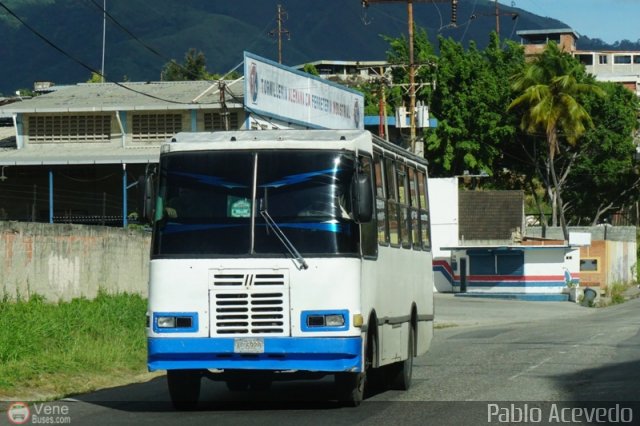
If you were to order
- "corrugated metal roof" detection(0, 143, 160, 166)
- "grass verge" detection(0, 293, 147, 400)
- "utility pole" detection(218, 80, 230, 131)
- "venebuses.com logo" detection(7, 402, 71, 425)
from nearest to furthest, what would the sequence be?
1. "venebuses.com logo" detection(7, 402, 71, 425)
2. "grass verge" detection(0, 293, 147, 400)
3. "utility pole" detection(218, 80, 230, 131)
4. "corrugated metal roof" detection(0, 143, 160, 166)

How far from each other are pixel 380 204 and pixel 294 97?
31875 mm

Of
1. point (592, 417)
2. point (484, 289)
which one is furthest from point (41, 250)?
point (484, 289)

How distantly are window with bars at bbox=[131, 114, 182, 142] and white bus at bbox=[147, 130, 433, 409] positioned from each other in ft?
104

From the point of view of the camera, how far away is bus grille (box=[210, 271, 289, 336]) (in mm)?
14328

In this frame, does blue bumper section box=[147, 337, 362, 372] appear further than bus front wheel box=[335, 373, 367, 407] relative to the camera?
No

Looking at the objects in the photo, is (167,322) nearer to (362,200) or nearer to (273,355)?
(273,355)

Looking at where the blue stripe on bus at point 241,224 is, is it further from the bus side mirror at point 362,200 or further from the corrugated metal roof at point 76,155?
the corrugated metal roof at point 76,155

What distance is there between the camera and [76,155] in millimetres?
43688

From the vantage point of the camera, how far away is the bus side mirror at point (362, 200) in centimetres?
1446

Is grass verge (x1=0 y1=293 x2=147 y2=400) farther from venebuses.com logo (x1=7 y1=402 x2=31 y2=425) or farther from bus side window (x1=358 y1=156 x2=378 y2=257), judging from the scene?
bus side window (x1=358 y1=156 x2=378 y2=257)

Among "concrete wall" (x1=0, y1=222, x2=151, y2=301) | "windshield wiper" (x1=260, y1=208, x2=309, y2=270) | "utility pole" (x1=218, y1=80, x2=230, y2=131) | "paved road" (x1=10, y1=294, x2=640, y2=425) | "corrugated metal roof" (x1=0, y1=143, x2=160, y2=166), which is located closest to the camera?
"paved road" (x1=10, y1=294, x2=640, y2=425)

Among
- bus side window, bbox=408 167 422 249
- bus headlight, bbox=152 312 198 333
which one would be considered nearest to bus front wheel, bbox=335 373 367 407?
bus headlight, bbox=152 312 198 333

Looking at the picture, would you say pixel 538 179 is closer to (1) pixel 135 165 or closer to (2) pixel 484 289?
(2) pixel 484 289

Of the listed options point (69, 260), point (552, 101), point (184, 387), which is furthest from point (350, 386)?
point (552, 101)
